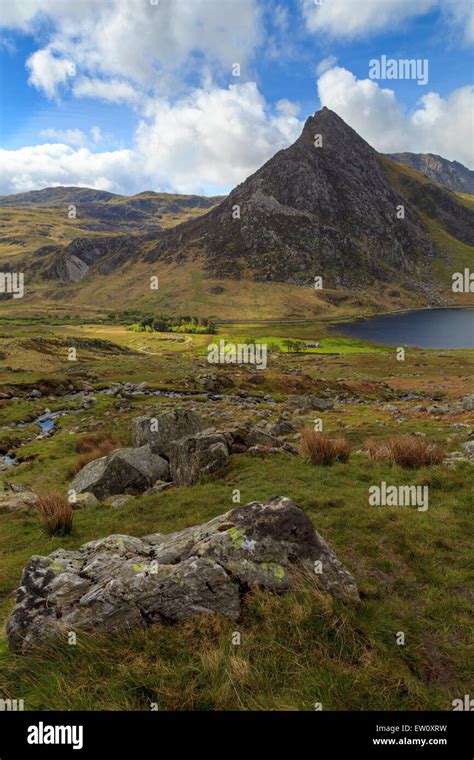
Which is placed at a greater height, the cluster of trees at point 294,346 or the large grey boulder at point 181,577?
the cluster of trees at point 294,346

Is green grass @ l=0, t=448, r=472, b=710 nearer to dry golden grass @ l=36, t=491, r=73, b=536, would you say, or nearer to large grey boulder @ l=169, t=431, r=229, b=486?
dry golden grass @ l=36, t=491, r=73, b=536

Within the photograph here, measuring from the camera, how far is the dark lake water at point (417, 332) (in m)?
142

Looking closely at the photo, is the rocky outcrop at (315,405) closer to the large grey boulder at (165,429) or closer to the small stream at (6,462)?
the large grey boulder at (165,429)

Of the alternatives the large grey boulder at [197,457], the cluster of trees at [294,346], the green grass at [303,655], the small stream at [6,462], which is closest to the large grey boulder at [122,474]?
the large grey boulder at [197,457]

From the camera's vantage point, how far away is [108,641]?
6.59 metres

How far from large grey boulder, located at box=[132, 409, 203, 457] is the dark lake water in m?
128

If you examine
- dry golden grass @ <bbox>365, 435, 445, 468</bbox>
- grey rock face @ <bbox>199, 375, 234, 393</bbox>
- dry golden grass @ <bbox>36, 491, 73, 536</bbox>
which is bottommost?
dry golden grass @ <bbox>36, 491, 73, 536</bbox>

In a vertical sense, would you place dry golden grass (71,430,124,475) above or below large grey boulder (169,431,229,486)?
below

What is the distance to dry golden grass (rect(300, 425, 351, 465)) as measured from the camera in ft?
56.1

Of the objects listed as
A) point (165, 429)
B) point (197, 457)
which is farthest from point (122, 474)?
point (165, 429)

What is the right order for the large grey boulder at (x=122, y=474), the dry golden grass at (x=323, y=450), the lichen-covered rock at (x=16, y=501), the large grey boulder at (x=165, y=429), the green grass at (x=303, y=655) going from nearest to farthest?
the green grass at (x=303, y=655), the dry golden grass at (x=323, y=450), the lichen-covered rock at (x=16, y=501), the large grey boulder at (x=122, y=474), the large grey boulder at (x=165, y=429)

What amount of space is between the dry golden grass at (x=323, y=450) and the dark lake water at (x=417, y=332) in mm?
130737

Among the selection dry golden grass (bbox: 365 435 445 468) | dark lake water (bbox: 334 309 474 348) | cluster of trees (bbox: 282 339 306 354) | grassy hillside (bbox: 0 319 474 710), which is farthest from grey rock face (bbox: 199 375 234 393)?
dark lake water (bbox: 334 309 474 348)

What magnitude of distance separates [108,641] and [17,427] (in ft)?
129
